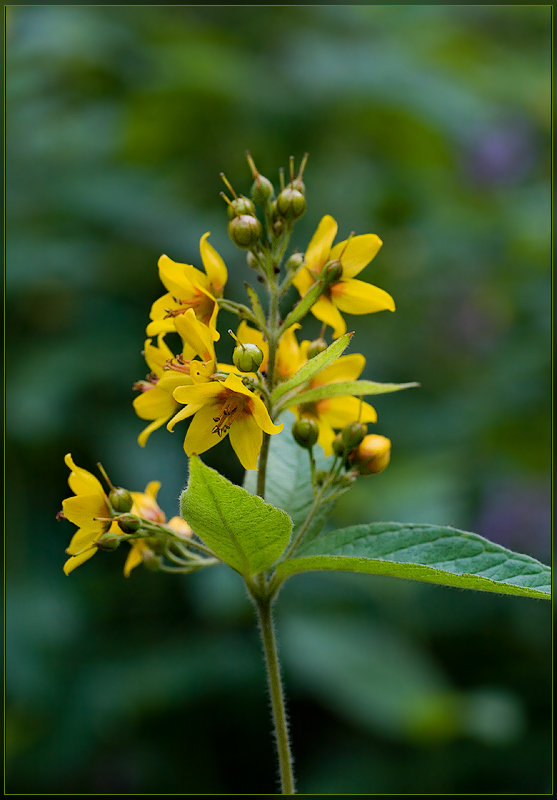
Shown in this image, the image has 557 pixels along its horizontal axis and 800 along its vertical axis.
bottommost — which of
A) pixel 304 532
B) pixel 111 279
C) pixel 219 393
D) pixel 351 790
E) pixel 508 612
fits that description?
pixel 351 790

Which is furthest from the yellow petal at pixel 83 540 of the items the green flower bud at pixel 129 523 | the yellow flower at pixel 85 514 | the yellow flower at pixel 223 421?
the yellow flower at pixel 223 421

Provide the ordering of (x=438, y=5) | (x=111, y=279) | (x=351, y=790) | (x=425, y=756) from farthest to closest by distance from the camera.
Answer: (x=438, y=5) → (x=111, y=279) → (x=425, y=756) → (x=351, y=790)

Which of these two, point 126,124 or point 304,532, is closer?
point 304,532

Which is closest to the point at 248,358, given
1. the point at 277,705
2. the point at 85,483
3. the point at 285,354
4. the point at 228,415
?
the point at 228,415

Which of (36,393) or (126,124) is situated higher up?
(126,124)

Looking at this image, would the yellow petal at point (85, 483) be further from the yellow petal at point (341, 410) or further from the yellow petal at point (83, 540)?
the yellow petal at point (341, 410)

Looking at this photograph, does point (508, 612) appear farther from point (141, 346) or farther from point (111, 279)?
point (111, 279)

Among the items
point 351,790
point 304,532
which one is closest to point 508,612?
point 351,790

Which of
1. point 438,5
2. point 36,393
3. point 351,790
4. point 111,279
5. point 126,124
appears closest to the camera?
point 351,790
